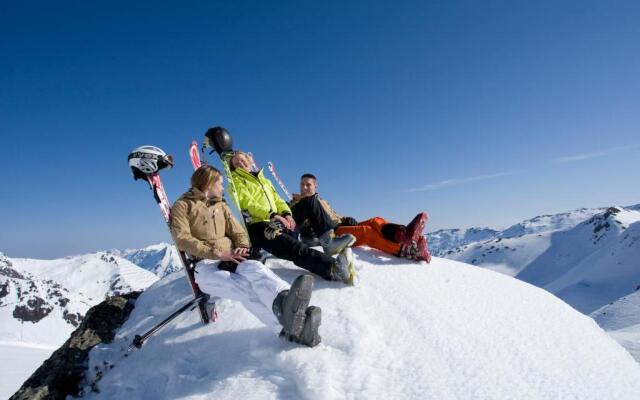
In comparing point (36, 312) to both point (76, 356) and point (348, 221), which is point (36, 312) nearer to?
point (76, 356)

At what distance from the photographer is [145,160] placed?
5.61 m

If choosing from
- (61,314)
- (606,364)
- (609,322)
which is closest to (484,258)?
(609,322)

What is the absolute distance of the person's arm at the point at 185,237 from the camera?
4375 millimetres

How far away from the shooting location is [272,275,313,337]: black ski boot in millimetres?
3641

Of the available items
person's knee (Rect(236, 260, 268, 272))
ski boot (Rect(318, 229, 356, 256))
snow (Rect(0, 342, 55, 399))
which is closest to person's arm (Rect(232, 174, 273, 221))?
→ ski boot (Rect(318, 229, 356, 256))

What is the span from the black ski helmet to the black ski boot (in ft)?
12.7

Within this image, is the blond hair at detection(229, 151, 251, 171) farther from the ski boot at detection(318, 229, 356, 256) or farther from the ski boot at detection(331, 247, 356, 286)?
the ski boot at detection(331, 247, 356, 286)

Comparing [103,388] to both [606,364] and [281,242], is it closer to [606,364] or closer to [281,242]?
[281,242]

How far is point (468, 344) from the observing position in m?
4.14

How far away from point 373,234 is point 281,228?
196cm

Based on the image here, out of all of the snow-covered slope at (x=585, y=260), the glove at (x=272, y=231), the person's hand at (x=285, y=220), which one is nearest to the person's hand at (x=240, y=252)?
the glove at (x=272, y=231)

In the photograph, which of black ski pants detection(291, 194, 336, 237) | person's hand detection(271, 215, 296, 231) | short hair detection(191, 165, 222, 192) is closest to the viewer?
short hair detection(191, 165, 222, 192)

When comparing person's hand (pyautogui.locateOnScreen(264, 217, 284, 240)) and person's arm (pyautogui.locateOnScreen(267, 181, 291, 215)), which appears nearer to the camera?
person's hand (pyautogui.locateOnScreen(264, 217, 284, 240))

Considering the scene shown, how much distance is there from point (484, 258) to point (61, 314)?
634 feet
